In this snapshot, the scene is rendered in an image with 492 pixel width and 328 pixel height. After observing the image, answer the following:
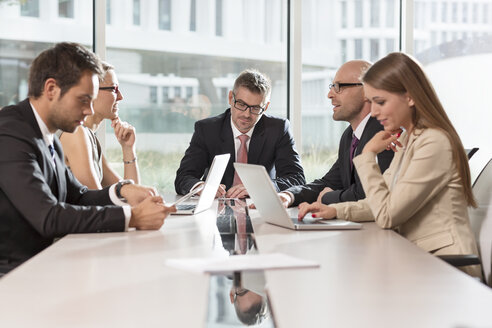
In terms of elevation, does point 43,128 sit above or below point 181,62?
below

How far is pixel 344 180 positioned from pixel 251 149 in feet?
2.91

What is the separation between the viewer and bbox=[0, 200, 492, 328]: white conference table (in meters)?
1.32

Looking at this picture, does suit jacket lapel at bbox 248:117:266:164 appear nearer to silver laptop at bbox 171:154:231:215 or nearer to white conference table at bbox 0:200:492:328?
silver laptop at bbox 171:154:231:215

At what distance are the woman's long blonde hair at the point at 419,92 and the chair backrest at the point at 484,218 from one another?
0.26 feet

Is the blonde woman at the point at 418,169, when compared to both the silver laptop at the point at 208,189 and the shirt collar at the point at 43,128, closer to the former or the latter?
the silver laptop at the point at 208,189

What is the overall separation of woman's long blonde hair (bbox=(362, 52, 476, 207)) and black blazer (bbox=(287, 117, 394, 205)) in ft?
2.27

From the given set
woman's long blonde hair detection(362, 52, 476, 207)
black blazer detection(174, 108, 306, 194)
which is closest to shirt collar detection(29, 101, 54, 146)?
woman's long blonde hair detection(362, 52, 476, 207)

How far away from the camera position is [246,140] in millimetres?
4398

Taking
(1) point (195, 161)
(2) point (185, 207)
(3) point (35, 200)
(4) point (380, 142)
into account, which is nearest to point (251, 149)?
(1) point (195, 161)

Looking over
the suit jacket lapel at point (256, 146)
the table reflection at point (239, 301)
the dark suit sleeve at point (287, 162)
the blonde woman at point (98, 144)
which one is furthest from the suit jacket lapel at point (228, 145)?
the table reflection at point (239, 301)

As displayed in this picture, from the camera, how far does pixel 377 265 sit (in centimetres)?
184

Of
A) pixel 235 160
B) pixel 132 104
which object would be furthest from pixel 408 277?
pixel 132 104

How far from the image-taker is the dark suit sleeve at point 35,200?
228 centimetres

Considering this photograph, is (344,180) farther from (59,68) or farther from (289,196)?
(59,68)
